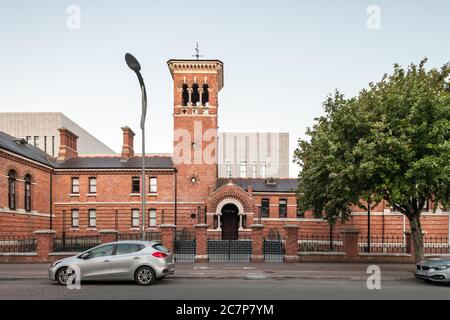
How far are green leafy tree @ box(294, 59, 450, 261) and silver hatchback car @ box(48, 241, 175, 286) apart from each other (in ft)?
27.2

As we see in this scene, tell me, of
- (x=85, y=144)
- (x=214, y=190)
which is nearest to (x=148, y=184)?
(x=214, y=190)

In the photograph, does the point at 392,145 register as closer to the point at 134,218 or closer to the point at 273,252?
the point at 273,252

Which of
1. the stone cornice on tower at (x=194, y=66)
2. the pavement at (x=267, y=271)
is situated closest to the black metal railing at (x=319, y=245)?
the pavement at (x=267, y=271)

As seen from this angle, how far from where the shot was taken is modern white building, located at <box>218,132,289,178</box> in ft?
302

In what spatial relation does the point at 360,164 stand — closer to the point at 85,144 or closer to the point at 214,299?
the point at 214,299

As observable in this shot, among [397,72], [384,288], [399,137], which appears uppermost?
[397,72]

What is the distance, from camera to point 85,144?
277 ft

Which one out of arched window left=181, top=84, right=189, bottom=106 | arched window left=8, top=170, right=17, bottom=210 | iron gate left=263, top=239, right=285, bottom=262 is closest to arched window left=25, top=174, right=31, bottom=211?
arched window left=8, top=170, right=17, bottom=210

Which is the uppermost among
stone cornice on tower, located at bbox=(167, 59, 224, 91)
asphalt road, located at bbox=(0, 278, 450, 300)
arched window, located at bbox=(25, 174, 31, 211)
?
stone cornice on tower, located at bbox=(167, 59, 224, 91)

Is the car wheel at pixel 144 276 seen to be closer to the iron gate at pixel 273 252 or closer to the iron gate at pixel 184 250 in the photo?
the iron gate at pixel 184 250

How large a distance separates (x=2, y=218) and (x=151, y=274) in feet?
68.2

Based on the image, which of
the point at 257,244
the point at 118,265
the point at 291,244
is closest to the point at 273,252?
the point at 291,244

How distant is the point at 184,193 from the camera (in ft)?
→ 123

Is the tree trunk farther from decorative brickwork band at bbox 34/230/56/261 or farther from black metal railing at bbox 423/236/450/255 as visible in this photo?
decorative brickwork band at bbox 34/230/56/261
